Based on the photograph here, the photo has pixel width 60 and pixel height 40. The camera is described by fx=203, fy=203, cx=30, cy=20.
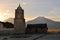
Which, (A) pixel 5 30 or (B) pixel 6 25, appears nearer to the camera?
(A) pixel 5 30

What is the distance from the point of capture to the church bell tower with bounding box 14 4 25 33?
68088 millimetres

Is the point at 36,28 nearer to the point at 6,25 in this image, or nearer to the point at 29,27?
the point at 29,27

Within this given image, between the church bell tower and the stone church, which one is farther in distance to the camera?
the church bell tower

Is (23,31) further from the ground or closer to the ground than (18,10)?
closer to the ground

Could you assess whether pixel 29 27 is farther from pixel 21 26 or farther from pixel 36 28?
pixel 21 26

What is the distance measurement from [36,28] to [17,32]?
1124cm

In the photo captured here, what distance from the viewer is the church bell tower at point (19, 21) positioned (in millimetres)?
68088

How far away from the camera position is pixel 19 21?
68375 millimetres

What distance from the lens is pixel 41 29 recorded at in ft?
249

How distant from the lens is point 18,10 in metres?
68.6

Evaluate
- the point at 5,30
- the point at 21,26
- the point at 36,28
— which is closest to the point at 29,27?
the point at 36,28

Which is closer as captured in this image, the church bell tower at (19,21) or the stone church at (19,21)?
the stone church at (19,21)

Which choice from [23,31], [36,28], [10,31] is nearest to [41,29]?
[36,28]

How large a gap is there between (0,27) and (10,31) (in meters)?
4.82
